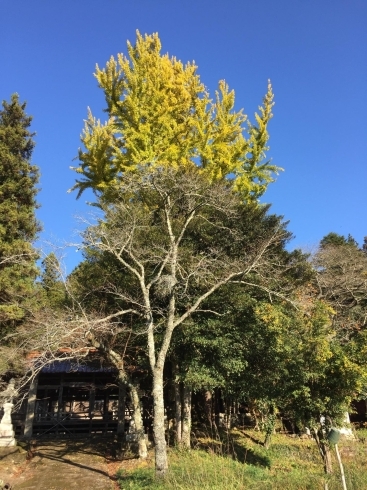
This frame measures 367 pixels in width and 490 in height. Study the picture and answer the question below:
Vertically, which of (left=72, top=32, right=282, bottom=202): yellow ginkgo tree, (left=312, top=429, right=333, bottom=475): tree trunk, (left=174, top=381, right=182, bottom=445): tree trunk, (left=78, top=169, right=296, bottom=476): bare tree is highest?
(left=72, top=32, right=282, bottom=202): yellow ginkgo tree

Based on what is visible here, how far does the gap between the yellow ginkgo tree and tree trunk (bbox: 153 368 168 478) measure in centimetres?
725

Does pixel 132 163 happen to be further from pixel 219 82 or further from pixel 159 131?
pixel 219 82

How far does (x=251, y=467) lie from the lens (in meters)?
9.41

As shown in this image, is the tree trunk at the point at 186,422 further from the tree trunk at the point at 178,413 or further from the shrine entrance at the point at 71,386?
the shrine entrance at the point at 71,386

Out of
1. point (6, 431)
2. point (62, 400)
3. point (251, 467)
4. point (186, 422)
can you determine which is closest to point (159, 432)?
point (251, 467)

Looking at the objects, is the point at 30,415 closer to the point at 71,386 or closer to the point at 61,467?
the point at 71,386

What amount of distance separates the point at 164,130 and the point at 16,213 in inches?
246

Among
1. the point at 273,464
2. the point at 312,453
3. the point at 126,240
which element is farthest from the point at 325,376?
the point at 126,240

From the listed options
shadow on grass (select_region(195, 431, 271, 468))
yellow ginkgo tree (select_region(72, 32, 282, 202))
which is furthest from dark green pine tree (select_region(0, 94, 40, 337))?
shadow on grass (select_region(195, 431, 271, 468))

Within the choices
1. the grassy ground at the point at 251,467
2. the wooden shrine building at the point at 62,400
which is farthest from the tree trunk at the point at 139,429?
the wooden shrine building at the point at 62,400

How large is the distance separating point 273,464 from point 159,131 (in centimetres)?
1196

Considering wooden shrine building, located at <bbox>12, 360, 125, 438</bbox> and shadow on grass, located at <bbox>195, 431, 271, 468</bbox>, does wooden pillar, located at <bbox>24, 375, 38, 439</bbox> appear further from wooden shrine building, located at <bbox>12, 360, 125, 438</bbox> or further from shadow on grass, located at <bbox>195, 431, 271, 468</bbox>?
shadow on grass, located at <bbox>195, 431, 271, 468</bbox>

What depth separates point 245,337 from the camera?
456 inches

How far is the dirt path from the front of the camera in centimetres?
909
